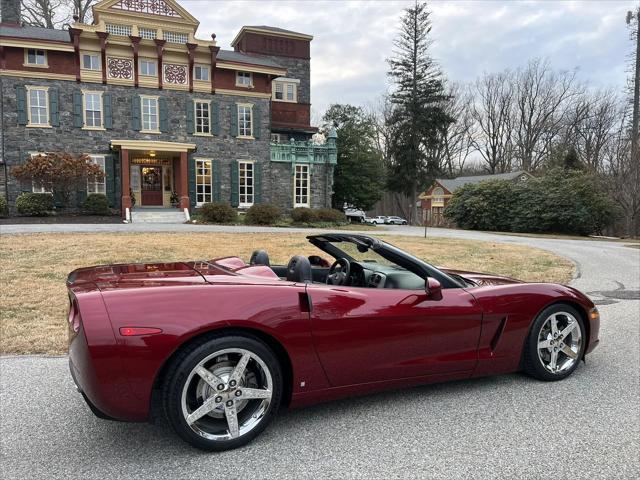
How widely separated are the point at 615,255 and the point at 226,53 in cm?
2476

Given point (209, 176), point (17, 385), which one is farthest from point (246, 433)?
point (209, 176)

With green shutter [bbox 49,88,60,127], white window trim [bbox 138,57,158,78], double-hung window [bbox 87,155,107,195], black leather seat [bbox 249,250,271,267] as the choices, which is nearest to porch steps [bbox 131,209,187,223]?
double-hung window [bbox 87,155,107,195]

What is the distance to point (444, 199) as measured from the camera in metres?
49.5

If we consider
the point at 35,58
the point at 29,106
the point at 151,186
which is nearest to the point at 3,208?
the point at 29,106

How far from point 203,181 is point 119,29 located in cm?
908

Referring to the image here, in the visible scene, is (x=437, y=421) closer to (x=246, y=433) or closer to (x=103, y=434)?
(x=246, y=433)

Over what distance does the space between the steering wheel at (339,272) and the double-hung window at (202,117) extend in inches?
988

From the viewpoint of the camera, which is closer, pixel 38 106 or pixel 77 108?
pixel 38 106

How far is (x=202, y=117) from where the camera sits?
27.0 m

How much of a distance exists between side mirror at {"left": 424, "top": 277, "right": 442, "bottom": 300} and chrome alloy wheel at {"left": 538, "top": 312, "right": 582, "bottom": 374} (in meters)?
1.07

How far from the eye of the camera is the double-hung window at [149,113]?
25.8m

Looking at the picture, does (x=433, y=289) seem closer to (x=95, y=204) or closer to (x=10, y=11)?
(x=95, y=204)

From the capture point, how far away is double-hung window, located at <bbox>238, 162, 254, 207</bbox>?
91.2 feet

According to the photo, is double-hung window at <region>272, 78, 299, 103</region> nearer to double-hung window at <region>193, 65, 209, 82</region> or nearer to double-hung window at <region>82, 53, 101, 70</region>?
double-hung window at <region>193, 65, 209, 82</region>
